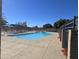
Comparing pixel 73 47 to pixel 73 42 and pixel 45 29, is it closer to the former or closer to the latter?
pixel 73 42

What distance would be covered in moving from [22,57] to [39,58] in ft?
1.88

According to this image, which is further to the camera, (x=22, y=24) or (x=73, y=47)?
(x=22, y=24)

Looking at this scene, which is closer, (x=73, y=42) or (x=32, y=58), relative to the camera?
(x=73, y=42)

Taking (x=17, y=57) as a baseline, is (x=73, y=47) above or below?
above

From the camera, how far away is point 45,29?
118 feet

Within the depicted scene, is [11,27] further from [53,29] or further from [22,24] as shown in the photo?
[53,29]

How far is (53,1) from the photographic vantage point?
922 cm

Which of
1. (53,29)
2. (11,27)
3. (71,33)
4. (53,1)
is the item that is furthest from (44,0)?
(53,29)

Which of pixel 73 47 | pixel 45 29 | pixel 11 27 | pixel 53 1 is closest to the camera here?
pixel 73 47

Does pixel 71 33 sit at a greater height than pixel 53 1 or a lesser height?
lesser

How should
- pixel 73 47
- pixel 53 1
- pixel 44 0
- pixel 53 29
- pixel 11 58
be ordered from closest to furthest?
pixel 73 47 → pixel 11 58 → pixel 44 0 → pixel 53 1 → pixel 53 29

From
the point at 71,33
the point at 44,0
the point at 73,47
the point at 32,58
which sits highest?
the point at 44,0

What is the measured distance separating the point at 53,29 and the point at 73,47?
31157 mm

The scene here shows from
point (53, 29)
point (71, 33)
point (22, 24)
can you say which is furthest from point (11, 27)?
point (71, 33)
